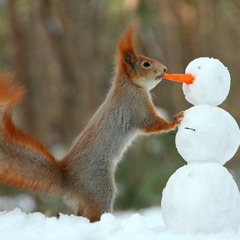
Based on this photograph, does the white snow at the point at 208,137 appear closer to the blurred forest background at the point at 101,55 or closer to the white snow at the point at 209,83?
the white snow at the point at 209,83

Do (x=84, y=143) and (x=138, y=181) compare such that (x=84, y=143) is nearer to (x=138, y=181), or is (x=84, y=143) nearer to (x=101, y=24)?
(x=138, y=181)

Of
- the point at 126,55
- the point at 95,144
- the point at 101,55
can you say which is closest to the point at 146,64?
the point at 126,55

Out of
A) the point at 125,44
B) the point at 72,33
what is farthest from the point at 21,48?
the point at 125,44

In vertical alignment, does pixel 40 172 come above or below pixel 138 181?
above

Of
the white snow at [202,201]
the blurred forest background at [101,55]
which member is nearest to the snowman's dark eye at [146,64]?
the white snow at [202,201]

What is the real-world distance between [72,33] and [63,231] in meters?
5.24

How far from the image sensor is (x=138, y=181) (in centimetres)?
564

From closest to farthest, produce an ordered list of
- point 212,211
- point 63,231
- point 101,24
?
1. point 63,231
2. point 212,211
3. point 101,24

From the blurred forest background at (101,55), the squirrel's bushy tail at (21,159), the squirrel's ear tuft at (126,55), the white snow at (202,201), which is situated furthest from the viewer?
the blurred forest background at (101,55)

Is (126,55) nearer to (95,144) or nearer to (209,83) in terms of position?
(95,144)

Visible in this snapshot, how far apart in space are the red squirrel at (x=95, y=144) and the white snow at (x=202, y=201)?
242mm

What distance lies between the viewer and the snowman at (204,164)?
73.4 inches

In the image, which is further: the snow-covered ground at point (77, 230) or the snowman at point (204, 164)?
the snowman at point (204, 164)

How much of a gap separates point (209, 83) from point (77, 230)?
608mm
